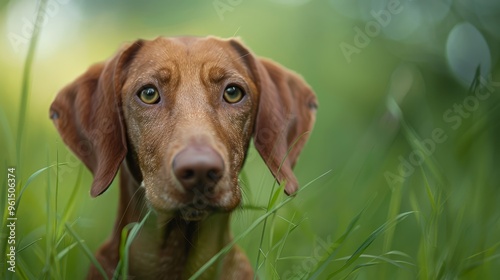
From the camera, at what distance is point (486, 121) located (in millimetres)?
3572

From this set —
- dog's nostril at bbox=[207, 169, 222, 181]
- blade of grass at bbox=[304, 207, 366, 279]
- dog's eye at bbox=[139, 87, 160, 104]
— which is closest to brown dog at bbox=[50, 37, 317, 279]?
dog's eye at bbox=[139, 87, 160, 104]

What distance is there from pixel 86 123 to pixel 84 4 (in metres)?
2.10

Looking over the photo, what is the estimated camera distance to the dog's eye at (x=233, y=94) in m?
3.28

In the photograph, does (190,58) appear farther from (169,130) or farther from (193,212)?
(193,212)

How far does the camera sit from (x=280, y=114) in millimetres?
3600

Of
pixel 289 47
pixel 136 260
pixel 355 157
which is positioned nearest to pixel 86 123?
pixel 136 260

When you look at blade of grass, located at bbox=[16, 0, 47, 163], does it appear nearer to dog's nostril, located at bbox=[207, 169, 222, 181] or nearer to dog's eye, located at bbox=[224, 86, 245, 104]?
dog's nostril, located at bbox=[207, 169, 222, 181]

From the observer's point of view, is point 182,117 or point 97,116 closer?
point 182,117

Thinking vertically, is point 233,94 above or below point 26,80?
below

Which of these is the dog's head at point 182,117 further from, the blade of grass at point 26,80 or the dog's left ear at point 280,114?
the blade of grass at point 26,80

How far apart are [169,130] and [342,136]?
12.9 ft

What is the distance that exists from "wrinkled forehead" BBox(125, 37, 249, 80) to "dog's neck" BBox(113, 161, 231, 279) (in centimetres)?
57

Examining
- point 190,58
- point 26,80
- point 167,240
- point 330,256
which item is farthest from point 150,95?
point 330,256

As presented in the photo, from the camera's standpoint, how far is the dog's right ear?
3.27 metres
